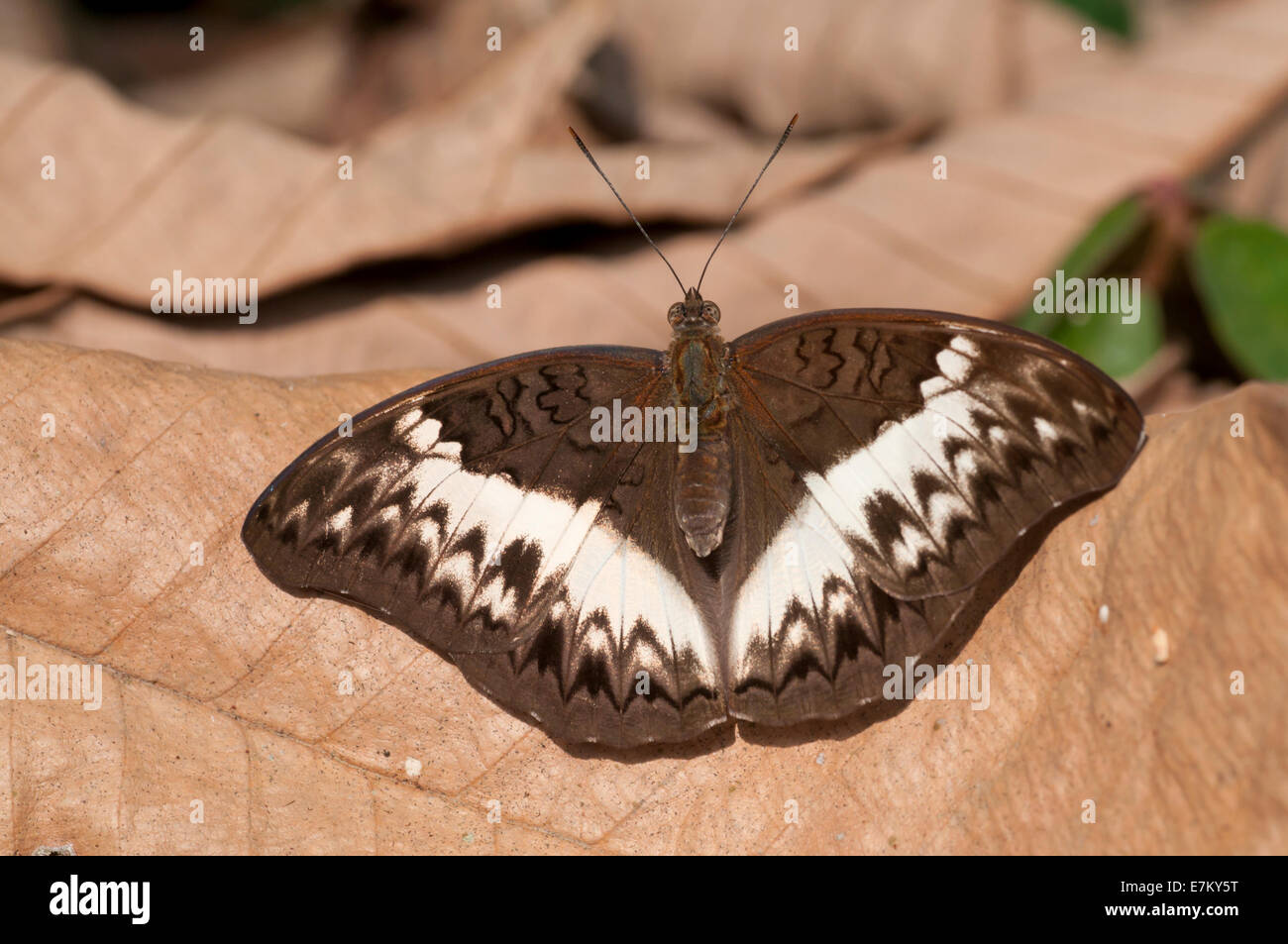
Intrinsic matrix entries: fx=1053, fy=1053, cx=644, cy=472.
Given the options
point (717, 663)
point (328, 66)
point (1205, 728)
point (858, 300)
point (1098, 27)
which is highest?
point (328, 66)

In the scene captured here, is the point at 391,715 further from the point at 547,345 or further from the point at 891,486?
the point at 547,345

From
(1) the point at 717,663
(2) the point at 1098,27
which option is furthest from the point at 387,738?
(2) the point at 1098,27

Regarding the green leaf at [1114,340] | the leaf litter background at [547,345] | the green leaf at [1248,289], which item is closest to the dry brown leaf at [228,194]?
the leaf litter background at [547,345]

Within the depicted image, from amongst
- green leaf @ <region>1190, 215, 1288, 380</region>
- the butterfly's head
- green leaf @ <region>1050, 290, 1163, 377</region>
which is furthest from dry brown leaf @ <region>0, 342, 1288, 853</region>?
green leaf @ <region>1190, 215, 1288, 380</region>

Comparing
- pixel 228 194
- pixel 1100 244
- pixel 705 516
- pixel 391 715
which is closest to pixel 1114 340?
pixel 1100 244

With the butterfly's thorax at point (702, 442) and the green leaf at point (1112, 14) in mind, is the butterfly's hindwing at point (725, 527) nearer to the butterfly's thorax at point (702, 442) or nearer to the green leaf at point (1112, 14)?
the butterfly's thorax at point (702, 442)
